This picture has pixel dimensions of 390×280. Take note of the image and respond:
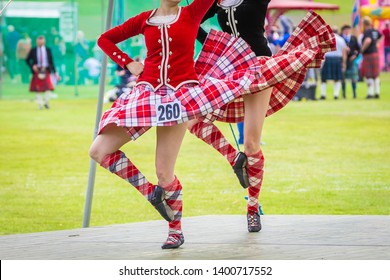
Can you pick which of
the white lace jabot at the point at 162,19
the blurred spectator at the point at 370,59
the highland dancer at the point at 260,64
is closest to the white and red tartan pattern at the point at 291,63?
the highland dancer at the point at 260,64

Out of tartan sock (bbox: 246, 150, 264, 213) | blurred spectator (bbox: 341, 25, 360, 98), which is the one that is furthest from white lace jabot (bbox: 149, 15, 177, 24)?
blurred spectator (bbox: 341, 25, 360, 98)

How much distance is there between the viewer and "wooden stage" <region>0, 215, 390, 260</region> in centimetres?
605

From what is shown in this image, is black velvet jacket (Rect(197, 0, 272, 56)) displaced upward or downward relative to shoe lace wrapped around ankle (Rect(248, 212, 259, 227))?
upward

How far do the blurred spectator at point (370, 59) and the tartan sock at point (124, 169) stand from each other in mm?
23754

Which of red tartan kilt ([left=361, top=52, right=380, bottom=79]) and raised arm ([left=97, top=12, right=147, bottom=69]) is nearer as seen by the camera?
raised arm ([left=97, top=12, right=147, bottom=69])

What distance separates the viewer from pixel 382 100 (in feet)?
96.9

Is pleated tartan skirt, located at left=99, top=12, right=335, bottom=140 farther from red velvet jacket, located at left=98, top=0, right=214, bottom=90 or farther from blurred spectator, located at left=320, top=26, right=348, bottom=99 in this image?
blurred spectator, located at left=320, top=26, right=348, bottom=99

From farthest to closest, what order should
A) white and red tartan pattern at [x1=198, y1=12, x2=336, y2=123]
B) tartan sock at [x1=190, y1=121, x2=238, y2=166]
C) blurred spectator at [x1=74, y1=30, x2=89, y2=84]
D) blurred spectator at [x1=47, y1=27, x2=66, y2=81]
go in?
blurred spectator at [x1=47, y1=27, x2=66, y2=81] → blurred spectator at [x1=74, y1=30, x2=89, y2=84] → tartan sock at [x1=190, y1=121, x2=238, y2=166] → white and red tartan pattern at [x1=198, y1=12, x2=336, y2=123]

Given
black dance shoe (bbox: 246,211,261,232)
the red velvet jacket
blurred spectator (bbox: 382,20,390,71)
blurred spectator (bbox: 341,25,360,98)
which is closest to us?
the red velvet jacket

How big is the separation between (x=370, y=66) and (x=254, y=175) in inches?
920

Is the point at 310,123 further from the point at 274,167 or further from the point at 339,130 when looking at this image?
the point at 274,167

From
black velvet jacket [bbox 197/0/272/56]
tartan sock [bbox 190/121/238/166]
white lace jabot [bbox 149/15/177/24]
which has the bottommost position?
tartan sock [bbox 190/121/238/166]

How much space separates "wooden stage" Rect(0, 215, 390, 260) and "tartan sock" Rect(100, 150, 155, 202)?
37 centimetres

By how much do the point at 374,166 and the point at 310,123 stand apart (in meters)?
7.75
